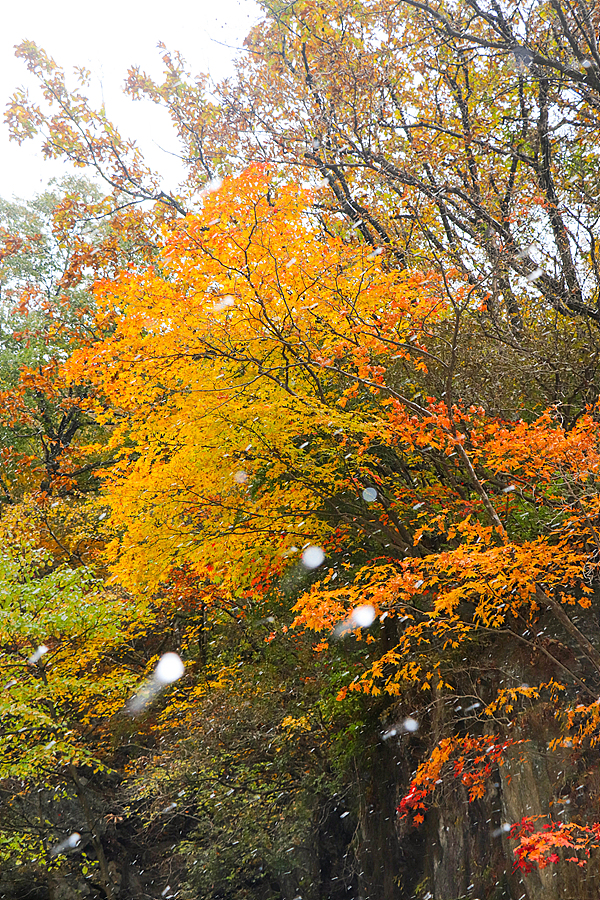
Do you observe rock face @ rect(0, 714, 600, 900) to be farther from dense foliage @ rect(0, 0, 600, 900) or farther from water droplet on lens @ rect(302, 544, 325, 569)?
water droplet on lens @ rect(302, 544, 325, 569)

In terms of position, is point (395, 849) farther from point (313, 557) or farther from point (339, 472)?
point (339, 472)

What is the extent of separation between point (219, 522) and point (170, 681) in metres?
6.93

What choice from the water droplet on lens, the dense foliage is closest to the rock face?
the dense foliage

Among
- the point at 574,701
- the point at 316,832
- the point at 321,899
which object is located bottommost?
the point at 321,899

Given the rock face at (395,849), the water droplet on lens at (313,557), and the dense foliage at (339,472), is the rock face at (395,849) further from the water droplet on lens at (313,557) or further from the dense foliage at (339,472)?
the water droplet on lens at (313,557)

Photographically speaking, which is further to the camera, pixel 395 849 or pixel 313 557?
pixel 395 849

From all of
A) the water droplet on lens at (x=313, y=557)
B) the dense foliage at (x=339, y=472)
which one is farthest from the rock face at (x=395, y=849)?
the water droplet on lens at (x=313, y=557)

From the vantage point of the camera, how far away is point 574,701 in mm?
6418

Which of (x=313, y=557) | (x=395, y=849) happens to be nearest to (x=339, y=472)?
(x=313, y=557)

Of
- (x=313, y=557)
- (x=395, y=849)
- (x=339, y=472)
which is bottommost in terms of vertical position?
(x=395, y=849)

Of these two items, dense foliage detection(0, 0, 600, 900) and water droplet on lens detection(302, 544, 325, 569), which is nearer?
dense foliage detection(0, 0, 600, 900)

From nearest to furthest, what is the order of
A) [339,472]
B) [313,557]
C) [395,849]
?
[339,472], [313,557], [395,849]

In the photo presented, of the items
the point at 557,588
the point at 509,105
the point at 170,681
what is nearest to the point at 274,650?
the point at 170,681

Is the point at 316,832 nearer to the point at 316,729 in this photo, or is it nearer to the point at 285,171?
the point at 316,729
